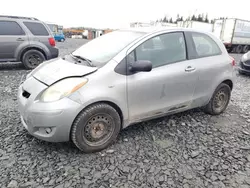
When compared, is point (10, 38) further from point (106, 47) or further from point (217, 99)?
point (217, 99)

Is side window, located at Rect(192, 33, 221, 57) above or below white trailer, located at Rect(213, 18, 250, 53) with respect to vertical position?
above

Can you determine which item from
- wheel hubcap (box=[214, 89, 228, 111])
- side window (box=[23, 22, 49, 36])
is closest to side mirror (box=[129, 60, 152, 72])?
wheel hubcap (box=[214, 89, 228, 111])

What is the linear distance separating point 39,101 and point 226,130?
2.99 metres

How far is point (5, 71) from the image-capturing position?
790cm

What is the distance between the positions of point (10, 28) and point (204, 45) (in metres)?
6.73

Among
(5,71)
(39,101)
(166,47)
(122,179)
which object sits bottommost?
(5,71)

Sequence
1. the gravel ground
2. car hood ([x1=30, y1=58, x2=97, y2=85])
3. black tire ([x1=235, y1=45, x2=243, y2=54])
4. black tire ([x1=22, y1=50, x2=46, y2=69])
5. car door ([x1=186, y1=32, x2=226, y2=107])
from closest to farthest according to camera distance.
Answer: the gravel ground < car hood ([x1=30, y1=58, x2=97, y2=85]) < car door ([x1=186, y1=32, x2=226, y2=107]) < black tire ([x1=22, y1=50, x2=46, y2=69]) < black tire ([x1=235, y1=45, x2=243, y2=54])

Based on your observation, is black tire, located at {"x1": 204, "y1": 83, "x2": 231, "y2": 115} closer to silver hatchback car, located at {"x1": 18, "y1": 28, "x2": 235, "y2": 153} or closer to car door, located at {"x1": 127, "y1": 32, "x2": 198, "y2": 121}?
silver hatchback car, located at {"x1": 18, "y1": 28, "x2": 235, "y2": 153}

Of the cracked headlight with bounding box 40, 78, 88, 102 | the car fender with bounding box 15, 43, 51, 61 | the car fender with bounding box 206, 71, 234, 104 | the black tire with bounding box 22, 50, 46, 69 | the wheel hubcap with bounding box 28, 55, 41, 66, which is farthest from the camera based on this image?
the wheel hubcap with bounding box 28, 55, 41, 66

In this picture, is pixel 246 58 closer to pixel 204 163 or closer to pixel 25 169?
pixel 204 163

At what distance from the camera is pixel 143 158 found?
2.89 m

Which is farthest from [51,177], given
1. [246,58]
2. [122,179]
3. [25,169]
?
[246,58]

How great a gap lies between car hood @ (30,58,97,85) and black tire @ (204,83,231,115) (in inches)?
95.2

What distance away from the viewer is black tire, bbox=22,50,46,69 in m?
8.07
